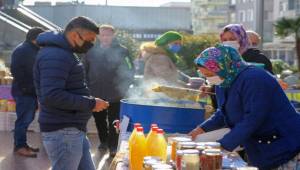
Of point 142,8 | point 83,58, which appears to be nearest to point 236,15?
point 142,8

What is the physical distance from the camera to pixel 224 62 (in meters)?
3.62

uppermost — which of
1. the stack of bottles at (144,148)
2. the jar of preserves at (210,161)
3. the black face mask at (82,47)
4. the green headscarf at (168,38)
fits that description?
the black face mask at (82,47)

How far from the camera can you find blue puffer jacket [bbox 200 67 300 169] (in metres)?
3.60

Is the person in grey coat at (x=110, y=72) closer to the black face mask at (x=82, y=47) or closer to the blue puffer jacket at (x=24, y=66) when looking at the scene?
the blue puffer jacket at (x=24, y=66)

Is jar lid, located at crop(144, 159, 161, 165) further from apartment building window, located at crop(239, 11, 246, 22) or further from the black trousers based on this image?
apartment building window, located at crop(239, 11, 246, 22)

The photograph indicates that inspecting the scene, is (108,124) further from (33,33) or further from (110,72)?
(33,33)

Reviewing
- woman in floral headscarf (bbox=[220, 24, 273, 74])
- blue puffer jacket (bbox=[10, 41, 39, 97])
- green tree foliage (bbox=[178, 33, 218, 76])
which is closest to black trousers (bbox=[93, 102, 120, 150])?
blue puffer jacket (bbox=[10, 41, 39, 97])

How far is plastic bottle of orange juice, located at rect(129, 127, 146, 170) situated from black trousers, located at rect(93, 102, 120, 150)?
13.6 ft

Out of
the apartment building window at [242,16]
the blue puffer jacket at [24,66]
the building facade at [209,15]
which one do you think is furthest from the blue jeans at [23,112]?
the building facade at [209,15]

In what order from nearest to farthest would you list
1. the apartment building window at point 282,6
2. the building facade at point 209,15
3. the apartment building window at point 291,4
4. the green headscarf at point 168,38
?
the green headscarf at point 168,38 < the apartment building window at point 291,4 < the apartment building window at point 282,6 < the building facade at point 209,15

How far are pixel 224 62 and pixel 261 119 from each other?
0.39 m

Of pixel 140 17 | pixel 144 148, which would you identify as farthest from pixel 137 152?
pixel 140 17

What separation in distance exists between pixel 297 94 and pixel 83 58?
9.10ft

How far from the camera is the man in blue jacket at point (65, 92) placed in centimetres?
437
